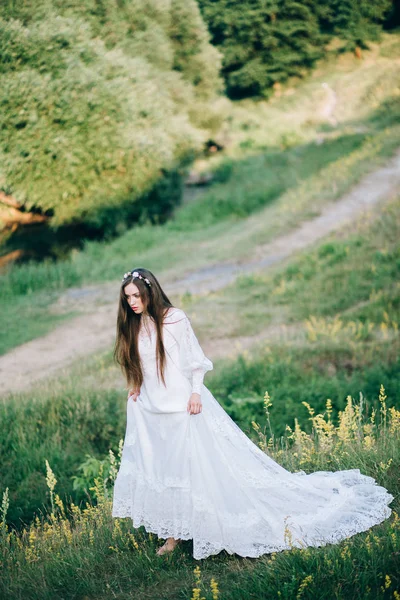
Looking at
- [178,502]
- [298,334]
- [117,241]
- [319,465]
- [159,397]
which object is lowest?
[117,241]

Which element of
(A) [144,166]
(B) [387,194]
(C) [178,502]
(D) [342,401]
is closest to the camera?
(C) [178,502]

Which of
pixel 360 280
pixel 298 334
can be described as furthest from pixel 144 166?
pixel 298 334

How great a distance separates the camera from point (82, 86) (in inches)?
575

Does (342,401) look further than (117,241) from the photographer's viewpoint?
No

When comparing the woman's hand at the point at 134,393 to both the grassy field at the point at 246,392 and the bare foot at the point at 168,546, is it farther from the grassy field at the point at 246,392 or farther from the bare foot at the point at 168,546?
the bare foot at the point at 168,546

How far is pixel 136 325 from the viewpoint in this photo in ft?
13.6

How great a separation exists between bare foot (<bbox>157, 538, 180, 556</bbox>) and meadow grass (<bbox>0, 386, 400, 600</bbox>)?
4cm

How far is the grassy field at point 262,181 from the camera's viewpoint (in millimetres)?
14453

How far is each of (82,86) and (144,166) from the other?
3.83 meters

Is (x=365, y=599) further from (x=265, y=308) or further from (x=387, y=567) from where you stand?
(x=265, y=308)

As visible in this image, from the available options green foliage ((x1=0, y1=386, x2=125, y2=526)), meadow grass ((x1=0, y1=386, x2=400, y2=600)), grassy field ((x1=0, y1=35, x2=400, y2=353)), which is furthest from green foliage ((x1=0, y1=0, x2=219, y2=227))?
meadow grass ((x1=0, y1=386, x2=400, y2=600))

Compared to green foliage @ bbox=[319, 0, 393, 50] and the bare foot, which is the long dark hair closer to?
the bare foot

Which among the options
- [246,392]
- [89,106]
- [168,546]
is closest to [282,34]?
[89,106]

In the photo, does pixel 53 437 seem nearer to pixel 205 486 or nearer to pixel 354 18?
pixel 205 486
